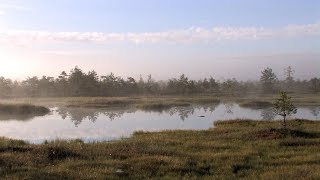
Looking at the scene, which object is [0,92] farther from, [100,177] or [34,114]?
[100,177]

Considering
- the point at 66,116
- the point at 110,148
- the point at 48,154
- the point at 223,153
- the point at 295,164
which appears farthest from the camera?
the point at 66,116

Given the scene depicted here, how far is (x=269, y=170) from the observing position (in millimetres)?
14086

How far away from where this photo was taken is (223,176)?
1320 cm

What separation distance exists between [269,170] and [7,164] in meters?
8.70

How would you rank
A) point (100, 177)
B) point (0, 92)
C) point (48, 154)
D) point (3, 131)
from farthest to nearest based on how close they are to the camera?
point (0, 92) → point (3, 131) → point (48, 154) → point (100, 177)

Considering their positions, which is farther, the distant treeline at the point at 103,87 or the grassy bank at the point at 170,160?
the distant treeline at the point at 103,87

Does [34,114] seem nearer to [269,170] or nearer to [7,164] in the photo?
[7,164]

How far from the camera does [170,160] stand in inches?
612

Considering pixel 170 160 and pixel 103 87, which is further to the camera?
pixel 103 87

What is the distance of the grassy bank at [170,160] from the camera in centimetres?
1330

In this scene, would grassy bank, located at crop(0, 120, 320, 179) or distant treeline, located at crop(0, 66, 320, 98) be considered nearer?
grassy bank, located at crop(0, 120, 320, 179)

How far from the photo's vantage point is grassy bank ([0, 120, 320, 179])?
1330cm

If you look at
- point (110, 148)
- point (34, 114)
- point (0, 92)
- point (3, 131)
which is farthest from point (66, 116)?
point (0, 92)

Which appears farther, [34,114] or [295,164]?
[34,114]
